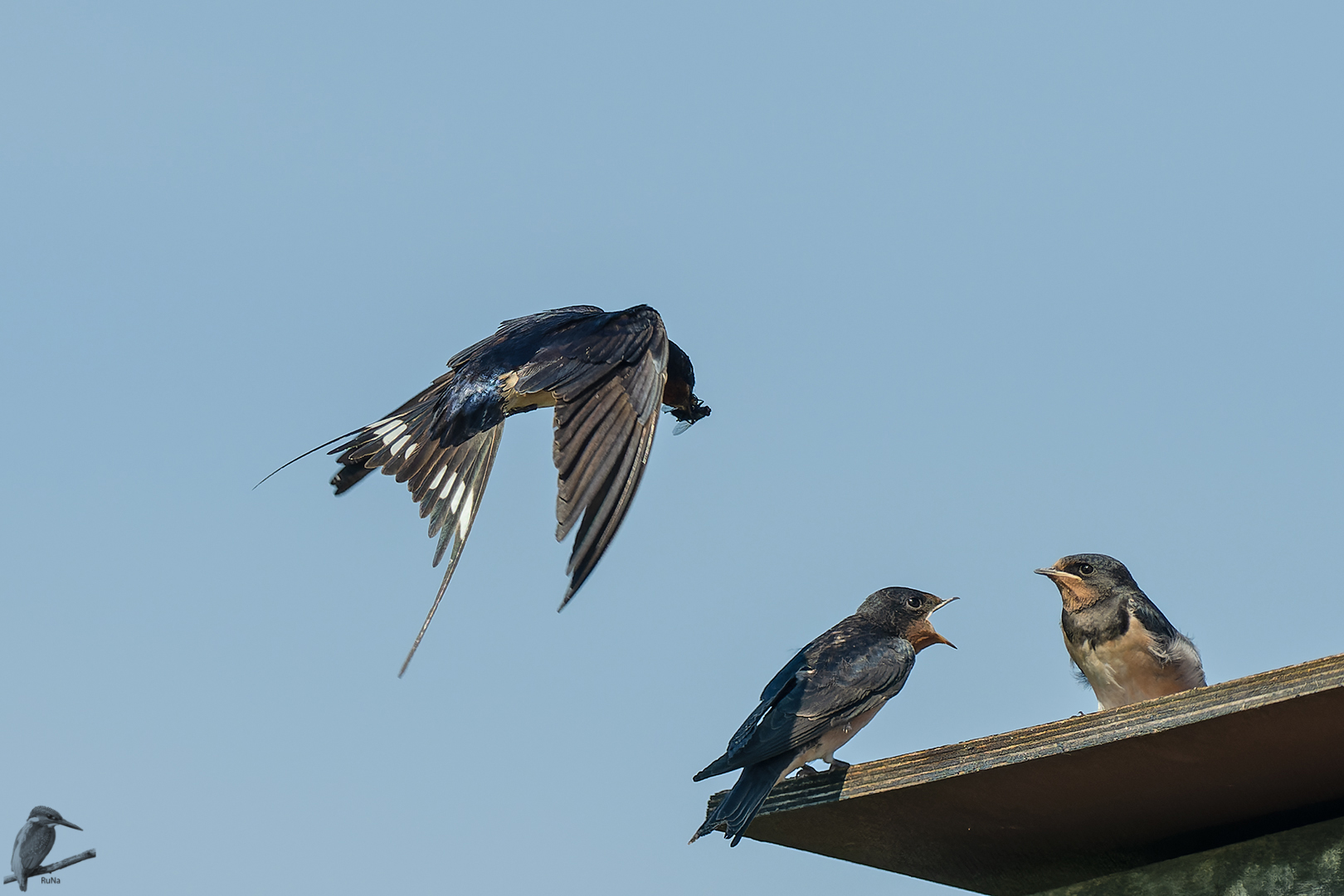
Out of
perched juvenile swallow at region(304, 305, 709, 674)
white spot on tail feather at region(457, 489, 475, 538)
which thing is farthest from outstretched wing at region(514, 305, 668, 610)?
white spot on tail feather at region(457, 489, 475, 538)

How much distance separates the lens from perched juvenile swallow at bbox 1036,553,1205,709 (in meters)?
3.98

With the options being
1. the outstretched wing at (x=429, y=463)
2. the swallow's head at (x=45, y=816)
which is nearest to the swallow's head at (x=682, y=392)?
the outstretched wing at (x=429, y=463)

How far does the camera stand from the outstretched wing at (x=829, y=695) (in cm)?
331

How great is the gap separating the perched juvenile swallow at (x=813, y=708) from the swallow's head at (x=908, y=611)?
1cm

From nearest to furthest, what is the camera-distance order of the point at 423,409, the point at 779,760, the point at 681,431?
the point at 779,760 → the point at 423,409 → the point at 681,431

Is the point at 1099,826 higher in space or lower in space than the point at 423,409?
lower

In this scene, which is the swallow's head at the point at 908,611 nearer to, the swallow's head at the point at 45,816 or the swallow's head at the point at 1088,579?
the swallow's head at the point at 1088,579

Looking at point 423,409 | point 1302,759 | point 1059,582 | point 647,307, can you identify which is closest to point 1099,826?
point 1302,759

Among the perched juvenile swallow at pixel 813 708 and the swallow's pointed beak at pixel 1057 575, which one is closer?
the perched juvenile swallow at pixel 813 708

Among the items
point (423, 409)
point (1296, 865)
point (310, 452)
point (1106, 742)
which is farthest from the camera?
point (423, 409)

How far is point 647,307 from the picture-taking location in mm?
4480

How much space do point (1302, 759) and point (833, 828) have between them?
3.25 feet

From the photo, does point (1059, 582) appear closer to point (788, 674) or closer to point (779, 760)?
point (788, 674)

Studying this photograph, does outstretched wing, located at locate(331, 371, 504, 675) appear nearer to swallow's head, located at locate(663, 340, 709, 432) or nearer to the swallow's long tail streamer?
swallow's head, located at locate(663, 340, 709, 432)
